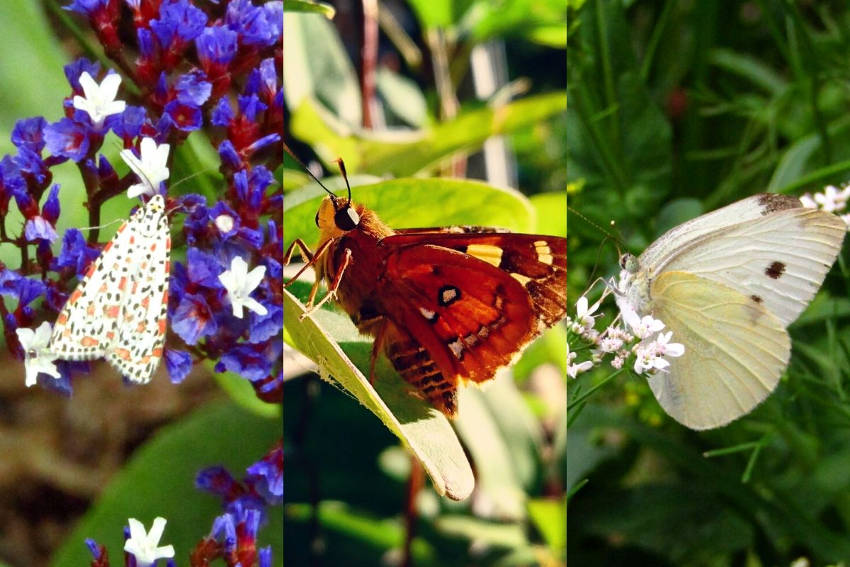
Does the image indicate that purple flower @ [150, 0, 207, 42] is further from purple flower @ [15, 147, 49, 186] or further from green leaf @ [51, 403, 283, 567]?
green leaf @ [51, 403, 283, 567]

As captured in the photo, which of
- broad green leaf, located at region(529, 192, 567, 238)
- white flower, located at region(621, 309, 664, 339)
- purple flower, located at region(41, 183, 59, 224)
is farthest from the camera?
broad green leaf, located at region(529, 192, 567, 238)

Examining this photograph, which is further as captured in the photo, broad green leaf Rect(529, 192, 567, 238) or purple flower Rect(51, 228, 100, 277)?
broad green leaf Rect(529, 192, 567, 238)

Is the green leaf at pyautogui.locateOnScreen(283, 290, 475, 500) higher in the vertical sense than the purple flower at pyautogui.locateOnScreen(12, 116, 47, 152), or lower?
lower

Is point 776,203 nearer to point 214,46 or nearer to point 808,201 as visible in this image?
point 808,201

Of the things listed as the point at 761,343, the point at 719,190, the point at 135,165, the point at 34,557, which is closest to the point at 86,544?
the point at 34,557

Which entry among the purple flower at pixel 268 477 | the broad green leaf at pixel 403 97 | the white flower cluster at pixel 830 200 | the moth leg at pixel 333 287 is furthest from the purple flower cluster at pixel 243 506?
the white flower cluster at pixel 830 200

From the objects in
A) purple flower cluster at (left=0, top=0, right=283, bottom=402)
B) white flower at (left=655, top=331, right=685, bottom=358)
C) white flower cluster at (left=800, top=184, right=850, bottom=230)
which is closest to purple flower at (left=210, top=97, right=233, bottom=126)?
purple flower cluster at (left=0, top=0, right=283, bottom=402)

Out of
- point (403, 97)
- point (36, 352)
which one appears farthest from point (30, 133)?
point (403, 97)

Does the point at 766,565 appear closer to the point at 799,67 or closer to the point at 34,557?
the point at 799,67
